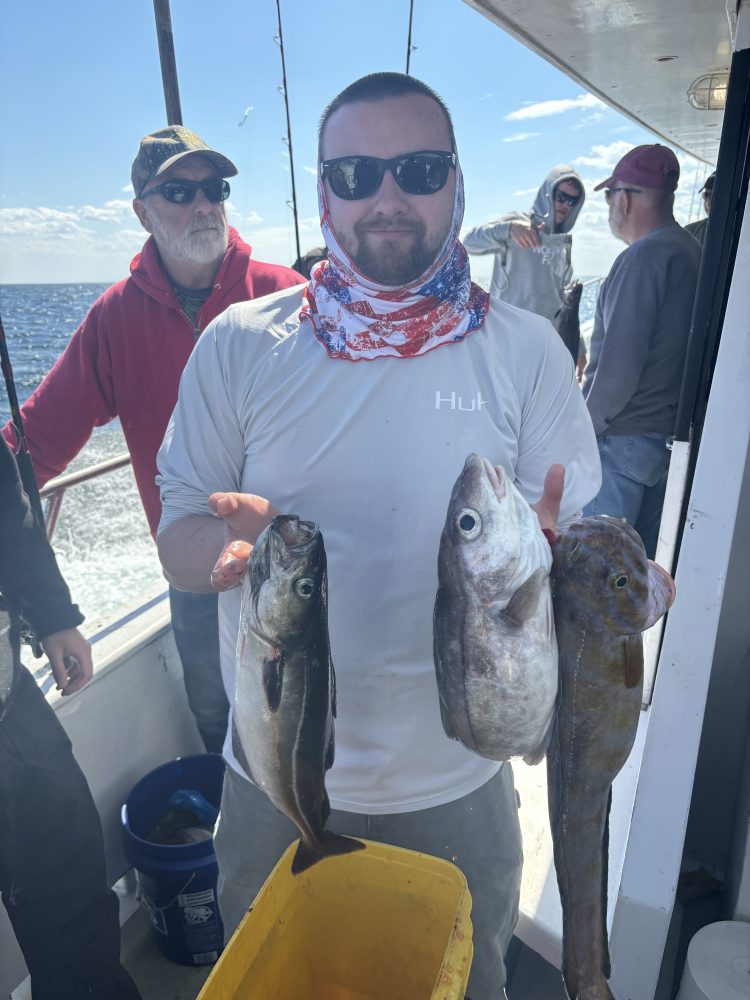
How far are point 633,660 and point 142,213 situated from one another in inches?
114

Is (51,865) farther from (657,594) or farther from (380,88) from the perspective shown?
(380,88)

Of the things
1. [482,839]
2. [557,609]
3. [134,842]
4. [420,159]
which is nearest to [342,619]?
[557,609]

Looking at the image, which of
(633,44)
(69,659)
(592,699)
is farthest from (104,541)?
(592,699)

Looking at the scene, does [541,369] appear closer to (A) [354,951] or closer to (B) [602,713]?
(B) [602,713]

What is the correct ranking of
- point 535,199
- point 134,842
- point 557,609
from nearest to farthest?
point 557,609 < point 134,842 < point 535,199

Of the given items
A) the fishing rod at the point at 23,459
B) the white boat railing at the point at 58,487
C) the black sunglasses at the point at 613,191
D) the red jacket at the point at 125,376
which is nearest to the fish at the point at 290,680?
the fishing rod at the point at 23,459

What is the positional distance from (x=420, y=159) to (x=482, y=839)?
1.63 m

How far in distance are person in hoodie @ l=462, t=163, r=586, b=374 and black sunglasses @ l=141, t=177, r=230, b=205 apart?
2.18m

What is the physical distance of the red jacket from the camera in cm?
286

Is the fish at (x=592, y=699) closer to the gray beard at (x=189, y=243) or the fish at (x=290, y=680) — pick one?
the fish at (x=290, y=680)

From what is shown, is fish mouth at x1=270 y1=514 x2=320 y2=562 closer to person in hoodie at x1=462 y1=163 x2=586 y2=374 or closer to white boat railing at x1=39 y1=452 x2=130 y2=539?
white boat railing at x1=39 y1=452 x2=130 y2=539

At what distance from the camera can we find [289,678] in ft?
4.24

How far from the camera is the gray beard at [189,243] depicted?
2963 millimetres

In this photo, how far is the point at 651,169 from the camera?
353 centimetres
